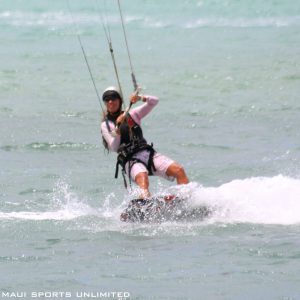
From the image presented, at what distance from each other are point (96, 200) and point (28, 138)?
5106 mm

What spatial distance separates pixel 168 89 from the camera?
2470cm

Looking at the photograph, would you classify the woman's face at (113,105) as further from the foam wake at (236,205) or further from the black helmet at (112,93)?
the foam wake at (236,205)

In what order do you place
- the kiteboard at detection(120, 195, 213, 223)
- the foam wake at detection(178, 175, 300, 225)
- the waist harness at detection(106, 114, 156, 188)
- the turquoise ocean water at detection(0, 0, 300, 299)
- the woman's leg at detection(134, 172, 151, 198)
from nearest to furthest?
1. the turquoise ocean water at detection(0, 0, 300, 299)
2. the foam wake at detection(178, 175, 300, 225)
3. the kiteboard at detection(120, 195, 213, 223)
4. the woman's leg at detection(134, 172, 151, 198)
5. the waist harness at detection(106, 114, 156, 188)

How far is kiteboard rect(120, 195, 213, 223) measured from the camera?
468 inches

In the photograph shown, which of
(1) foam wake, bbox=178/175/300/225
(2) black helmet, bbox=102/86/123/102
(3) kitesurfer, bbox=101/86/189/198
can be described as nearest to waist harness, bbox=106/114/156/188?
(3) kitesurfer, bbox=101/86/189/198

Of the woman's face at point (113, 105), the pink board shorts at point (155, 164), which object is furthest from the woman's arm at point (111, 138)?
the pink board shorts at point (155, 164)

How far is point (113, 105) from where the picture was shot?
12570 mm

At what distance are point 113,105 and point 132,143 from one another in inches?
19.6

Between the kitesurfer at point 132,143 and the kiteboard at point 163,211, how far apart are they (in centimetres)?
49

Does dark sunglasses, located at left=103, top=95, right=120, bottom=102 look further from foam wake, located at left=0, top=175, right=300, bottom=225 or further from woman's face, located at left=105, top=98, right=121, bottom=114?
foam wake, located at left=0, top=175, right=300, bottom=225

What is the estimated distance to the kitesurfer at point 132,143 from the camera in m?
12.5

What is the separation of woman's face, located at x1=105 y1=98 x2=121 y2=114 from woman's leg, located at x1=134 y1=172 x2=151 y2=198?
0.79 m

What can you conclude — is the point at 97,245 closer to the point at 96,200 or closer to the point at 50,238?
the point at 50,238

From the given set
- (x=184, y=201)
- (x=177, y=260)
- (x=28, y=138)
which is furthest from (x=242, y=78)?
(x=177, y=260)
